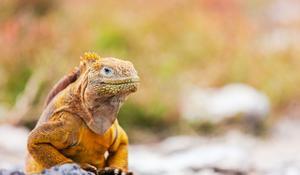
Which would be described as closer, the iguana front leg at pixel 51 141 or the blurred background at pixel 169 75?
the iguana front leg at pixel 51 141

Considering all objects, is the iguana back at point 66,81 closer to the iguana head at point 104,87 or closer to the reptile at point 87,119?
the reptile at point 87,119

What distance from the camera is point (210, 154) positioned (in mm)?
9953

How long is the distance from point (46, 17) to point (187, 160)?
6.55m

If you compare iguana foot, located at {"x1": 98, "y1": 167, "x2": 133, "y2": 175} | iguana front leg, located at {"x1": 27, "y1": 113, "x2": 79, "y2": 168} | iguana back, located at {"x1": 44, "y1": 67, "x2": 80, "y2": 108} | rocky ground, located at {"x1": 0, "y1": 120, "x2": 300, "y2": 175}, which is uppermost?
rocky ground, located at {"x1": 0, "y1": 120, "x2": 300, "y2": 175}

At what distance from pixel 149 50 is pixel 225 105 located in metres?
2.00

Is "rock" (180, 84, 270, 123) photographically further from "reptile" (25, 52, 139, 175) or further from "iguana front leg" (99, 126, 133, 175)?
"reptile" (25, 52, 139, 175)

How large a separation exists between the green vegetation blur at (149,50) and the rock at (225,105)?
251 mm

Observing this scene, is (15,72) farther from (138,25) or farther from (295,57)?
(295,57)

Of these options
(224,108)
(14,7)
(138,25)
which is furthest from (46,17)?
(224,108)

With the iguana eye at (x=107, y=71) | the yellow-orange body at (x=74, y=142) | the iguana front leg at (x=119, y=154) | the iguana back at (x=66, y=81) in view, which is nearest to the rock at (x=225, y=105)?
the iguana back at (x=66, y=81)

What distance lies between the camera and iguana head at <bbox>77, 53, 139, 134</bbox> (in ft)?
18.0

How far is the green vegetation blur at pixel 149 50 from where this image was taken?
13984 mm

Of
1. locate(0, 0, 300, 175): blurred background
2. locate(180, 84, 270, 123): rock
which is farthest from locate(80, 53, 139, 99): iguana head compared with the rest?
locate(180, 84, 270, 123): rock

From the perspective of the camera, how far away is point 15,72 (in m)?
14.1
